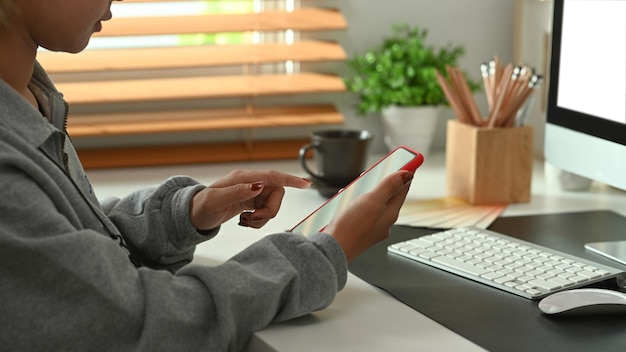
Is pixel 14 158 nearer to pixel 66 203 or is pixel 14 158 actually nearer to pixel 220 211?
pixel 66 203

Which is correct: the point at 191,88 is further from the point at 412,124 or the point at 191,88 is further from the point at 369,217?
the point at 369,217

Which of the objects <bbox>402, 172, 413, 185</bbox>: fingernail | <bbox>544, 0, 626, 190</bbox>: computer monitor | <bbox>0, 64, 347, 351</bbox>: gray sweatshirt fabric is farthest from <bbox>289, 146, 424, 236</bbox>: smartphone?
<bbox>544, 0, 626, 190</bbox>: computer monitor

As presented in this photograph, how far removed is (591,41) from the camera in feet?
4.63

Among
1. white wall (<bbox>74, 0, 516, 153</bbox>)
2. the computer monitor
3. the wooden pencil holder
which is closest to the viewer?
the computer monitor

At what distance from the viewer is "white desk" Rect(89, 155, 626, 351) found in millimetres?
962

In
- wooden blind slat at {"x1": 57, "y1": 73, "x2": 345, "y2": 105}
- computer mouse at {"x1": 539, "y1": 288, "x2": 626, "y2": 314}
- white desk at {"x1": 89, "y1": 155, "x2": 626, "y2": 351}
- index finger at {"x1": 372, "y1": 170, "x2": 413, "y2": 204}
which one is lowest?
white desk at {"x1": 89, "y1": 155, "x2": 626, "y2": 351}

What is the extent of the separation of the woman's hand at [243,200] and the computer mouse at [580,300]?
0.30 meters

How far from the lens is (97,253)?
864 mm

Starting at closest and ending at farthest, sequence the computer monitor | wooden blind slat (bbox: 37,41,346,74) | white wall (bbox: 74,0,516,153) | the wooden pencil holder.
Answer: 1. the computer monitor
2. the wooden pencil holder
3. wooden blind slat (bbox: 37,41,346,74)
4. white wall (bbox: 74,0,516,153)

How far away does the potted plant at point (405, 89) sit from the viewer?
2018mm

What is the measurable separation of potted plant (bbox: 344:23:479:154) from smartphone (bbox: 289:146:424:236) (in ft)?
2.61

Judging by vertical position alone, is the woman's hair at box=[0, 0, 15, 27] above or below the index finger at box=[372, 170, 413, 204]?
above

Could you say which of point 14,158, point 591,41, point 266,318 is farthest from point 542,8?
point 14,158

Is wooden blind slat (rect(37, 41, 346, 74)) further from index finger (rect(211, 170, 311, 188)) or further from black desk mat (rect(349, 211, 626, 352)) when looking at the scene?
index finger (rect(211, 170, 311, 188))
